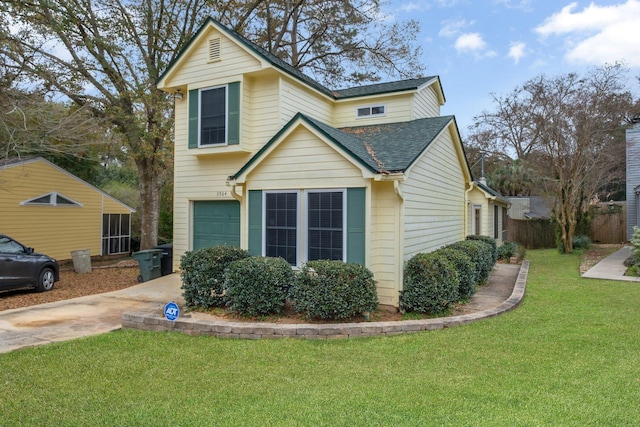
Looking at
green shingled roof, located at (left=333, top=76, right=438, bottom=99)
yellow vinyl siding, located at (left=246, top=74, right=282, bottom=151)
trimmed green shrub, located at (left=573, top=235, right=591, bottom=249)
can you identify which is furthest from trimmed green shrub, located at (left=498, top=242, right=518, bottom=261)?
yellow vinyl siding, located at (left=246, top=74, right=282, bottom=151)

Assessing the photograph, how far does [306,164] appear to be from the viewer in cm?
803

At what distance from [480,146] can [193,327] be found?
32.6 meters

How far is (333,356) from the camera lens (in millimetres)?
5230

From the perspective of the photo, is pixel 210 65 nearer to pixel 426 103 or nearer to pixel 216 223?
pixel 216 223

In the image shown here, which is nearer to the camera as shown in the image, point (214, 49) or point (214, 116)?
point (214, 116)

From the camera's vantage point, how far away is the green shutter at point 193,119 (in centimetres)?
1102

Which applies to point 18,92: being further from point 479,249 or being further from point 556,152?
point 556,152

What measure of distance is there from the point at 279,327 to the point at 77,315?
425 cm

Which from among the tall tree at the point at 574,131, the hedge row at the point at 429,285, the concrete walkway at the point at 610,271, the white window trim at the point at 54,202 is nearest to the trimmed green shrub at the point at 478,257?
the hedge row at the point at 429,285

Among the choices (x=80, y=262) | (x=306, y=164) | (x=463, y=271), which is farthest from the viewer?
(x=80, y=262)

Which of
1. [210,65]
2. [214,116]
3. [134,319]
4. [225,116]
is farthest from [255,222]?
[210,65]

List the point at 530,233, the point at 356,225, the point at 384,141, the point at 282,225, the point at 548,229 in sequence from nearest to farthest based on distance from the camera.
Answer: the point at 356,225 → the point at 282,225 → the point at 384,141 → the point at 530,233 → the point at 548,229

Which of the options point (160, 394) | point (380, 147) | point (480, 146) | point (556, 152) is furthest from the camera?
point (480, 146)

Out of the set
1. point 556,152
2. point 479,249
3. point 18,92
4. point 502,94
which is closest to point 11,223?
point 18,92
